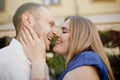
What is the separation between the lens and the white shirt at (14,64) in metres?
0.94

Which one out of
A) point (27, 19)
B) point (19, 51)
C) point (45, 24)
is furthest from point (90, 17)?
point (19, 51)

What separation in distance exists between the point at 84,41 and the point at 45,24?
0.90 ft

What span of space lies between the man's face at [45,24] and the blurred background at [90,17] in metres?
0.57

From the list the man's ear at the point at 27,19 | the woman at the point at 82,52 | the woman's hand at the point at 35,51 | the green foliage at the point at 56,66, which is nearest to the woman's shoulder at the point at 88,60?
the woman at the point at 82,52

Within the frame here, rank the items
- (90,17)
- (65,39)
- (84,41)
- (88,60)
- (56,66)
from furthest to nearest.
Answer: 1. (90,17)
2. (56,66)
3. (65,39)
4. (84,41)
5. (88,60)

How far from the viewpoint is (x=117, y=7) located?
2012 millimetres

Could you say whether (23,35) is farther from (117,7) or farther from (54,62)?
(117,7)

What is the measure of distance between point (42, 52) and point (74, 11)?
3.22 feet

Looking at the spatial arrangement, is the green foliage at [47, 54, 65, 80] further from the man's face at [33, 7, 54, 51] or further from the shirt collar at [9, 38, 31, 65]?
the shirt collar at [9, 38, 31, 65]

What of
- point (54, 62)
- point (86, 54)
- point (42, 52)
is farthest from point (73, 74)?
point (54, 62)

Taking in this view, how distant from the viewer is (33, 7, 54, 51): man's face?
1179 millimetres

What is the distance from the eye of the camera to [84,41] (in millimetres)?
1025

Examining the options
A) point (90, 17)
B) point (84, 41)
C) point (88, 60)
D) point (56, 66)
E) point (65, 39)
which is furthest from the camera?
point (90, 17)

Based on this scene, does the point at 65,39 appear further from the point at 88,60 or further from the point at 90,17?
the point at 90,17
